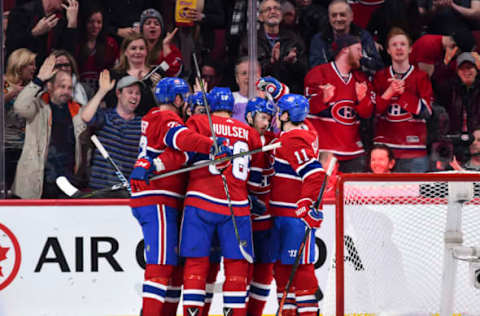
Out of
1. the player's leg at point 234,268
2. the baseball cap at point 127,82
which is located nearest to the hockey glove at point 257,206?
the player's leg at point 234,268

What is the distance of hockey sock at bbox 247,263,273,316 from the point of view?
4.18 m

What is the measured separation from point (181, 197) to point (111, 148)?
163cm

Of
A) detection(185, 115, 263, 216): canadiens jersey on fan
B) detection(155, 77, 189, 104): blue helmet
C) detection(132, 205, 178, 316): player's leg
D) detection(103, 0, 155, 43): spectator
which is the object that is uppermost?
detection(103, 0, 155, 43): spectator

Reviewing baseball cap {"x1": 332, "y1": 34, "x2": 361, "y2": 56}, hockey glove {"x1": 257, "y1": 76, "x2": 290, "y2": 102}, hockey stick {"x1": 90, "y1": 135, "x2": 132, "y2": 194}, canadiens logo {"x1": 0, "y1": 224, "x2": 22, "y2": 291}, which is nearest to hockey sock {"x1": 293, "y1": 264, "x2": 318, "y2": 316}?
hockey glove {"x1": 257, "y1": 76, "x2": 290, "y2": 102}

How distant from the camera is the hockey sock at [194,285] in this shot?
12.6ft

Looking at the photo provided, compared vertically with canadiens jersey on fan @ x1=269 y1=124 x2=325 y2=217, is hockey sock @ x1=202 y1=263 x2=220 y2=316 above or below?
below

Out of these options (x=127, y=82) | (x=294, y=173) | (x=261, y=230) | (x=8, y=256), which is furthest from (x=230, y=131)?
(x=127, y=82)

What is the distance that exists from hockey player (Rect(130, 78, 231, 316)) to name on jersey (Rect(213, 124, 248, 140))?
6 cm

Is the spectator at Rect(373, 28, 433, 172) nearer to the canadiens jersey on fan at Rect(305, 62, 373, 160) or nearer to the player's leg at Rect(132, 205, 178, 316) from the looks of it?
the canadiens jersey on fan at Rect(305, 62, 373, 160)

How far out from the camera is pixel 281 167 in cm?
404

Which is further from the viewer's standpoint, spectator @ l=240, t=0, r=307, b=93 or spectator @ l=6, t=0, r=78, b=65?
spectator @ l=240, t=0, r=307, b=93

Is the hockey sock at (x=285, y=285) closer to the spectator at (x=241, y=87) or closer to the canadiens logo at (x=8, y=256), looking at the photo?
the canadiens logo at (x=8, y=256)

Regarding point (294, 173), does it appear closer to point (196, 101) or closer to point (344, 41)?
point (196, 101)

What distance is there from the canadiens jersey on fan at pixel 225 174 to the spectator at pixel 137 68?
5.90ft
